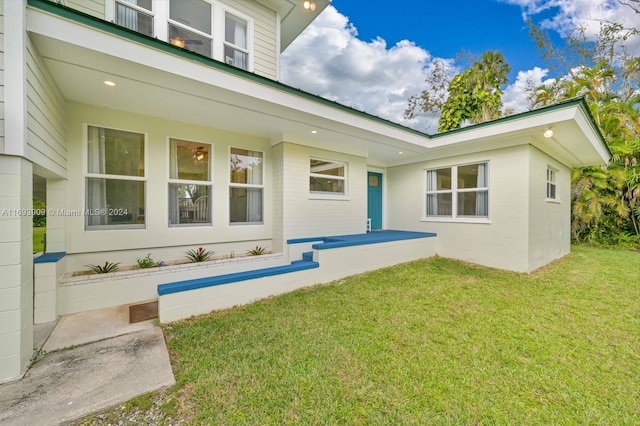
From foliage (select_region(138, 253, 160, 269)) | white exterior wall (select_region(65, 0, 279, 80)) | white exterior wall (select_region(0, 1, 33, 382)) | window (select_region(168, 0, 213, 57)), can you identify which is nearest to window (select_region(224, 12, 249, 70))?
white exterior wall (select_region(65, 0, 279, 80))

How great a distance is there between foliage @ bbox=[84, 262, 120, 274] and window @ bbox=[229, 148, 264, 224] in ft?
6.97

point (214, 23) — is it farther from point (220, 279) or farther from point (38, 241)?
point (38, 241)

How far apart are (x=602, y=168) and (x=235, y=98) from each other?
42.5 feet

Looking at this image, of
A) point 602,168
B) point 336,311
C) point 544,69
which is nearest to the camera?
point 336,311

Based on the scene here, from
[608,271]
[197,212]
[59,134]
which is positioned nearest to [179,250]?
[197,212]

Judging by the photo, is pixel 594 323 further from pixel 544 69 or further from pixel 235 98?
pixel 544 69

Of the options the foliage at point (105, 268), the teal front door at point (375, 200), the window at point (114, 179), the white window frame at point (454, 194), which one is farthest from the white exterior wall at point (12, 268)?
the white window frame at point (454, 194)

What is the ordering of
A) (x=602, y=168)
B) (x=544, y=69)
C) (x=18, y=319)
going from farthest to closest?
(x=544, y=69), (x=602, y=168), (x=18, y=319)

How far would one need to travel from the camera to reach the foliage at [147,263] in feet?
14.3

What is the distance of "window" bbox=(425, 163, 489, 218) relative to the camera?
660 centimetres

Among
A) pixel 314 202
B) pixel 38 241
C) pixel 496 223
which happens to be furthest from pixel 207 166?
pixel 496 223

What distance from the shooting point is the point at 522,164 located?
5805 mm

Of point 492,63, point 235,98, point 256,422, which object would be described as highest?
point 492,63

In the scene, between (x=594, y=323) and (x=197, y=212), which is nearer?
(x=594, y=323)
